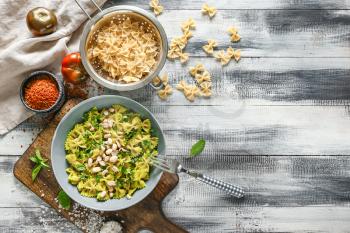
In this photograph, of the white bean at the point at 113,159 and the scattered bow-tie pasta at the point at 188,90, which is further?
the scattered bow-tie pasta at the point at 188,90

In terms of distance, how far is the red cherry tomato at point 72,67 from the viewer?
7.60ft

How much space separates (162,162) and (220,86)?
0.53 m

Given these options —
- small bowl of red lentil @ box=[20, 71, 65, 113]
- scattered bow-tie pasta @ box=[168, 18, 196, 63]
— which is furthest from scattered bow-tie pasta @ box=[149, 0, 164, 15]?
small bowl of red lentil @ box=[20, 71, 65, 113]

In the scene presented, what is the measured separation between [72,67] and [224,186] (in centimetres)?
96

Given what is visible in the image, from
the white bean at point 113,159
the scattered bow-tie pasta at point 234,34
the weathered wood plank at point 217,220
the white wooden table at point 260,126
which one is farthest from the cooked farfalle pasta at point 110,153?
the scattered bow-tie pasta at point 234,34

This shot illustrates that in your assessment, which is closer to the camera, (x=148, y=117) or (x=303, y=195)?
(x=148, y=117)

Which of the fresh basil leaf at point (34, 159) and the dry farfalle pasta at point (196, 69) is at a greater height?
the fresh basil leaf at point (34, 159)

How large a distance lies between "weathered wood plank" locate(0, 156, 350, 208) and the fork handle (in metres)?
0.08

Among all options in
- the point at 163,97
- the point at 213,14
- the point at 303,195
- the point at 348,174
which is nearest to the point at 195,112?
the point at 163,97

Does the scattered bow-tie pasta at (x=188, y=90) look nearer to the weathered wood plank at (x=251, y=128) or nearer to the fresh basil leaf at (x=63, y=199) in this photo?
the weathered wood plank at (x=251, y=128)

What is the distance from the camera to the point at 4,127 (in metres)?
2.44

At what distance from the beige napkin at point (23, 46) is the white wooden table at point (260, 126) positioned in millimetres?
140

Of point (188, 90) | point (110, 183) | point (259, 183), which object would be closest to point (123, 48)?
point (188, 90)

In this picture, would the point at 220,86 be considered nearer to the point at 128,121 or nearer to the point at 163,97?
the point at 163,97
